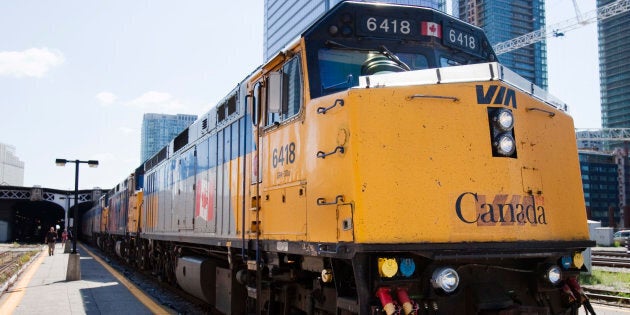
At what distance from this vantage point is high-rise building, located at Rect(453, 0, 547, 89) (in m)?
111

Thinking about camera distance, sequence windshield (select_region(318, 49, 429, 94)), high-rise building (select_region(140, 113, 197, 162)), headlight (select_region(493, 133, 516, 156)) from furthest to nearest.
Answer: high-rise building (select_region(140, 113, 197, 162)) → windshield (select_region(318, 49, 429, 94)) → headlight (select_region(493, 133, 516, 156))

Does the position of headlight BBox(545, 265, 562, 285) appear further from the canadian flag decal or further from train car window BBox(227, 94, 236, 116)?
train car window BBox(227, 94, 236, 116)

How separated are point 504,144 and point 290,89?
2.10 m

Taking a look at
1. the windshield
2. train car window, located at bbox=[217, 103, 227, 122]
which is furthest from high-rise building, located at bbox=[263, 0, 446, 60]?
the windshield

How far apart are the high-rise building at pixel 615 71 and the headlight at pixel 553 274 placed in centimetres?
15327

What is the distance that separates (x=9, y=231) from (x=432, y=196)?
6776 cm

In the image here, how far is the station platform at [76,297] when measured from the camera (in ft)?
30.7

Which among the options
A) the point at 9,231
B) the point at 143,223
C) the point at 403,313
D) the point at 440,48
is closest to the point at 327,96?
the point at 440,48

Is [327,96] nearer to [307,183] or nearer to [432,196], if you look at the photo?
[307,183]

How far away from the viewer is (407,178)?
4.29 metres

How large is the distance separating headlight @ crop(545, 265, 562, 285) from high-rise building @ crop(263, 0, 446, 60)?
73.9 meters

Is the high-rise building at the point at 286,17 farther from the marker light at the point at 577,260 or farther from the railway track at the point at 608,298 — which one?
the marker light at the point at 577,260

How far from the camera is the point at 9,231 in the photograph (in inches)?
2431

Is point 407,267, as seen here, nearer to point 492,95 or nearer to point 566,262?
point 492,95
